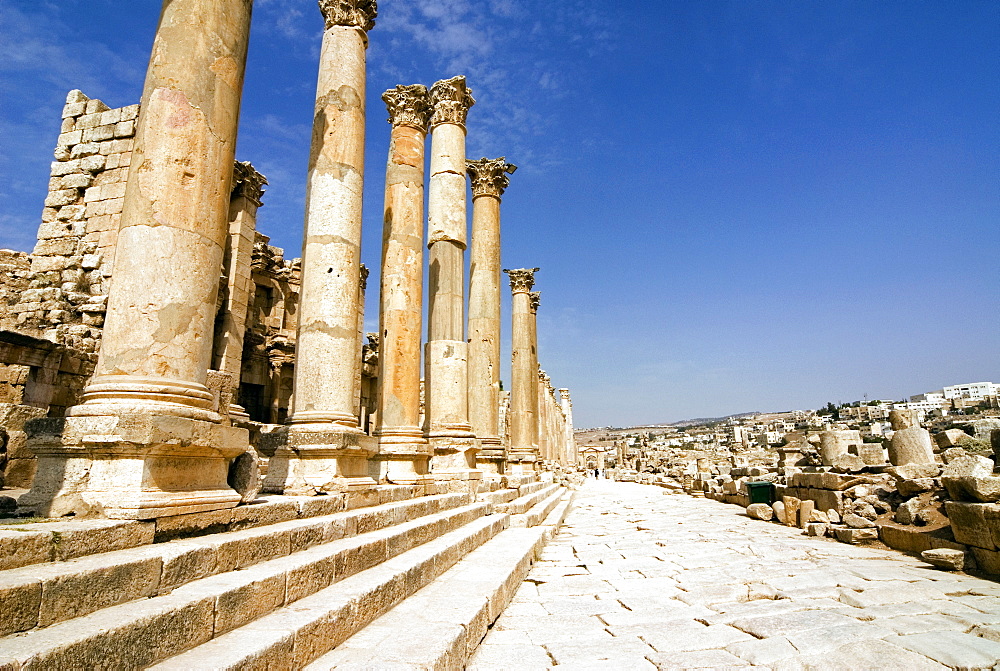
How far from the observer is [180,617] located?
246 centimetres

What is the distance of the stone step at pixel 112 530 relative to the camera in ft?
8.37

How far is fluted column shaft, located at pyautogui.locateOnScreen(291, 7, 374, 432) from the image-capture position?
7.24 m

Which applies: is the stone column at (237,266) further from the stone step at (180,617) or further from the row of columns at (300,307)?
the stone step at (180,617)

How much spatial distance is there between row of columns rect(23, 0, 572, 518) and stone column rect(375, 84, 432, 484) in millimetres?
29

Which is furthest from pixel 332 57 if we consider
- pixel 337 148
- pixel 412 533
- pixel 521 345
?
pixel 521 345

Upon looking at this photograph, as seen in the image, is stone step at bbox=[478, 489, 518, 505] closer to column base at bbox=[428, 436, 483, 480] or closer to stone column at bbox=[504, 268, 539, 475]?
column base at bbox=[428, 436, 483, 480]

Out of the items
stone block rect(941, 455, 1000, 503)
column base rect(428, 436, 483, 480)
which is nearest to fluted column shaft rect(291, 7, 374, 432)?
column base rect(428, 436, 483, 480)

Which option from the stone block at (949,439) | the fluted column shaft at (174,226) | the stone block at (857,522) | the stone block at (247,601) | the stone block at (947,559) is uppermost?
the fluted column shaft at (174,226)

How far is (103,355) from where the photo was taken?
3951 millimetres

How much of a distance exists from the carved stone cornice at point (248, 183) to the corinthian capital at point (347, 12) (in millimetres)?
5763

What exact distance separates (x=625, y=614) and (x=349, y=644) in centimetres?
278

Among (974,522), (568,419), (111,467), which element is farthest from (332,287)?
(568,419)

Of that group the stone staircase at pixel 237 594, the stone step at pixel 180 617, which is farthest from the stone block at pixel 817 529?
the stone step at pixel 180 617

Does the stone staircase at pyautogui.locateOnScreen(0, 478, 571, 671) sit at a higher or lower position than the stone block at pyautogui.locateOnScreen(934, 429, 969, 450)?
lower
